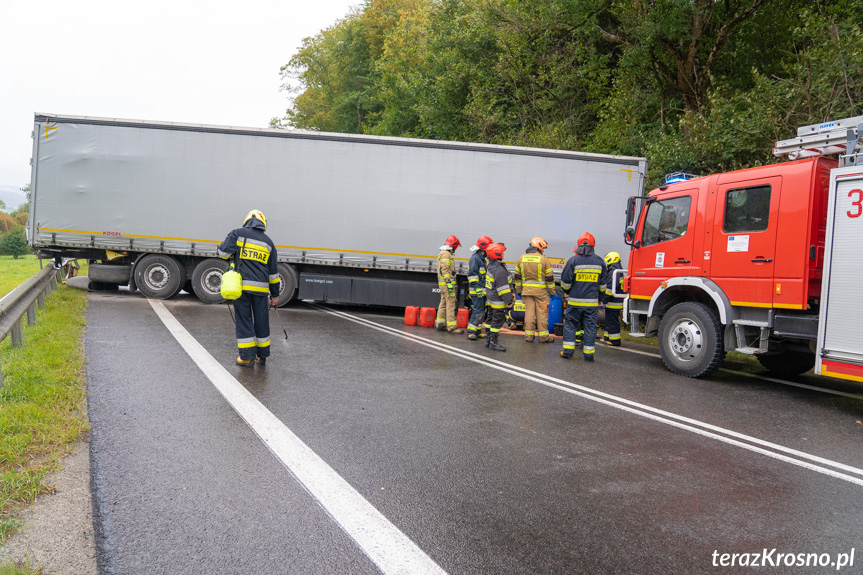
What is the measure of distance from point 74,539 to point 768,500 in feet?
12.9

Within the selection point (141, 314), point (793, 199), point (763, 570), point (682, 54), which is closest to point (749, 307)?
point (793, 199)

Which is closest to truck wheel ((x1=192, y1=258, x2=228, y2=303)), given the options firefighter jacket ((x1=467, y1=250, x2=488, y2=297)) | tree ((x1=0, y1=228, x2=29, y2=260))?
firefighter jacket ((x1=467, y1=250, x2=488, y2=297))

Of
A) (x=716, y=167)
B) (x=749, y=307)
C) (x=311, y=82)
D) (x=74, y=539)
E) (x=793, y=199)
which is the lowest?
(x=74, y=539)

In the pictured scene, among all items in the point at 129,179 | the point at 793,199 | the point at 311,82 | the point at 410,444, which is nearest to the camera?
the point at 410,444

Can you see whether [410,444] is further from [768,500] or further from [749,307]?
[749,307]

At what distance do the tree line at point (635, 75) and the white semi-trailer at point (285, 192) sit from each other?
13.8 ft

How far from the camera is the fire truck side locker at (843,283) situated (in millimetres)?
5676

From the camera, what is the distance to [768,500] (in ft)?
11.5

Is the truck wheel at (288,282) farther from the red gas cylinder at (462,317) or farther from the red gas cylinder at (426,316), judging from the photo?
the red gas cylinder at (462,317)

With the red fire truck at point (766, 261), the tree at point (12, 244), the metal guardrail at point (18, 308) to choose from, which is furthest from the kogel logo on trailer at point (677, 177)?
the tree at point (12, 244)

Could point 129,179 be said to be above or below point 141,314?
above

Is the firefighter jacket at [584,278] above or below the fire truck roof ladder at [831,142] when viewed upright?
below

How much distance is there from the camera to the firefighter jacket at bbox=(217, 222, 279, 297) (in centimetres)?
654

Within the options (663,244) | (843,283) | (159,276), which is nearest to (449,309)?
(663,244)
